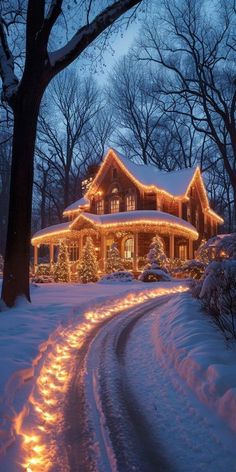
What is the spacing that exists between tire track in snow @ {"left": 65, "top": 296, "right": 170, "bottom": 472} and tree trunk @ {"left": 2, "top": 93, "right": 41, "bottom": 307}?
12.7ft

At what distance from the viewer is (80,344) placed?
810 cm

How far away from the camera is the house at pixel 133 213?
27.1 meters

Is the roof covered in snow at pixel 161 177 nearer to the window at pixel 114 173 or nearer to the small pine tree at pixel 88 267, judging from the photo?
the window at pixel 114 173

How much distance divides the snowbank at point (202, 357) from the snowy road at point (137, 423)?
0.47ft

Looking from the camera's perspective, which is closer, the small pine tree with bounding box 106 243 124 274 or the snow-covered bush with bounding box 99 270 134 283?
the snow-covered bush with bounding box 99 270 134 283

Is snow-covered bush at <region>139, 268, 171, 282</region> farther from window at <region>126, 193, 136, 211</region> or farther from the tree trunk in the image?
the tree trunk

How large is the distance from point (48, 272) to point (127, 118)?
69.0 feet

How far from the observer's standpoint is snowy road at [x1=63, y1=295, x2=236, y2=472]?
3.56 m

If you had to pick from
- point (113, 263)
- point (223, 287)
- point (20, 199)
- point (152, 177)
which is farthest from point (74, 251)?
point (223, 287)

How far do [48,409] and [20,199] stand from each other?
255 inches

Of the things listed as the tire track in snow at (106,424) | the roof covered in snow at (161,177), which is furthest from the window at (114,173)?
the tire track in snow at (106,424)

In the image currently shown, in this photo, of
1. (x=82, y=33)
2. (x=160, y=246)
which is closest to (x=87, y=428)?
(x=82, y=33)

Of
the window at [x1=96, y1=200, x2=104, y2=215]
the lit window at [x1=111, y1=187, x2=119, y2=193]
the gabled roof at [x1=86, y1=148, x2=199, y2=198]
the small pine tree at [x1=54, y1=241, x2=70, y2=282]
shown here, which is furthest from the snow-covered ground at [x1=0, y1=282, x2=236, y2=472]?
the window at [x1=96, y1=200, x2=104, y2=215]

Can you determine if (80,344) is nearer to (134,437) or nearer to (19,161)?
(134,437)
